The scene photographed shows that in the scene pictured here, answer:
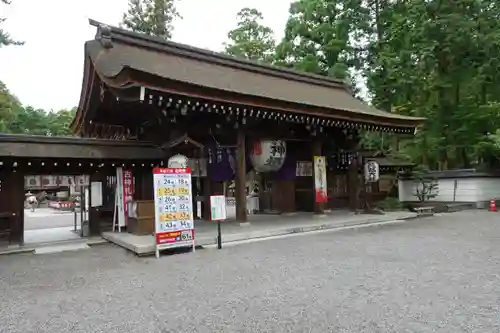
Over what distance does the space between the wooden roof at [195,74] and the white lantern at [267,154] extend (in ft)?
4.66

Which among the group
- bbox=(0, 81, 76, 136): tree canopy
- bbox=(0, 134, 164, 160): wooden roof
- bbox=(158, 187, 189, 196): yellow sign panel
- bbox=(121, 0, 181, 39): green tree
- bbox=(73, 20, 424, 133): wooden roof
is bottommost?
bbox=(158, 187, 189, 196): yellow sign panel

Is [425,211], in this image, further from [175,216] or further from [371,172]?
[175,216]

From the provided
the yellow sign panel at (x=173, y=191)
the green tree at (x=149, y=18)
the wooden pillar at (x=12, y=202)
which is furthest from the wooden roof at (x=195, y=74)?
the green tree at (x=149, y=18)

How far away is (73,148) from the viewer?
9156 mm

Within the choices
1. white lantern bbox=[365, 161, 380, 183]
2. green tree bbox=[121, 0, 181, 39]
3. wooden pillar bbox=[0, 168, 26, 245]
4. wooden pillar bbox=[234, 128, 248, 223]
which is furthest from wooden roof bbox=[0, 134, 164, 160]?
green tree bbox=[121, 0, 181, 39]

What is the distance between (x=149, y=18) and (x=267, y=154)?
72.0 ft

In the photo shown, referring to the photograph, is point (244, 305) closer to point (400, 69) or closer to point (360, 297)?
point (360, 297)

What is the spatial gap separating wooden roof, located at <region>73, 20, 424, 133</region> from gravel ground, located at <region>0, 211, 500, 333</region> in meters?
3.85

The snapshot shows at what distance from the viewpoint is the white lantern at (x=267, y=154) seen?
37.4 feet

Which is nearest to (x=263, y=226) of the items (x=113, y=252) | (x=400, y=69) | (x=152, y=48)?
(x=113, y=252)

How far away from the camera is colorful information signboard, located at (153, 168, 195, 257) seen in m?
7.09

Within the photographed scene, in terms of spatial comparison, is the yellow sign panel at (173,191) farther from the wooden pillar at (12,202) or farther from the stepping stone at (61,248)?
the wooden pillar at (12,202)

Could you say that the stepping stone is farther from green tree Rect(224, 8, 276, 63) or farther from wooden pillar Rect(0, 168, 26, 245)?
green tree Rect(224, 8, 276, 63)

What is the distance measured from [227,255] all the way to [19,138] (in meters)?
5.69
